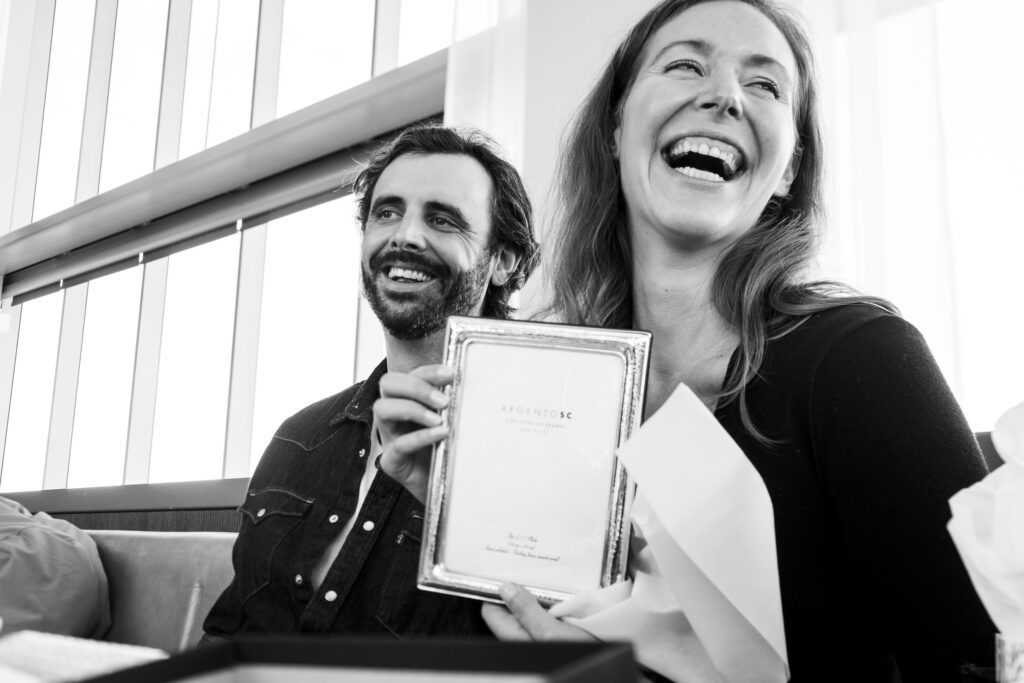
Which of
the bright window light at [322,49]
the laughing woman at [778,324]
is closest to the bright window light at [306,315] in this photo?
the bright window light at [322,49]

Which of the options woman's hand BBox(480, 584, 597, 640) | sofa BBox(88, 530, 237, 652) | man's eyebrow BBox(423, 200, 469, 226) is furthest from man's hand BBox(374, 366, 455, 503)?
sofa BBox(88, 530, 237, 652)

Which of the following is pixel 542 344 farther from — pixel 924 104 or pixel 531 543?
pixel 924 104

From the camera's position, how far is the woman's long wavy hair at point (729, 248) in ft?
3.75

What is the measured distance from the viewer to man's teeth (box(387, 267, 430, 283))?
1.89m

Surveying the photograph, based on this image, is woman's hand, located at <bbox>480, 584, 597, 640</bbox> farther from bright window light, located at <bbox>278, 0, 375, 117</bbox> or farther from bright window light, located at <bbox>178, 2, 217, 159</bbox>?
bright window light, located at <bbox>178, 2, 217, 159</bbox>

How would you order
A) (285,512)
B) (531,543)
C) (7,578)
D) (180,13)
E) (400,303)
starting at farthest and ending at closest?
(180,13) < (7,578) < (400,303) < (285,512) < (531,543)

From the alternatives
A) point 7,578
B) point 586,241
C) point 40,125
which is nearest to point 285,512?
point 586,241

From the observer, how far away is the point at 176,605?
2570mm

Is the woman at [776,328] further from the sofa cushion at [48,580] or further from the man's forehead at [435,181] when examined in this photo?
the sofa cushion at [48,580]

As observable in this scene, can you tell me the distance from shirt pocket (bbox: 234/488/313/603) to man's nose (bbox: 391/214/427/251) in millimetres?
540

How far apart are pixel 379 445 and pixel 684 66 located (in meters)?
0.84

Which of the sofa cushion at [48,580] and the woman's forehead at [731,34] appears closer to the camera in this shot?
the woman's forehead at [731,34]

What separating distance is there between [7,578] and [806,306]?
7.29ft

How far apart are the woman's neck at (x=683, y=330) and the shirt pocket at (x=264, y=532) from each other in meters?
0.72
